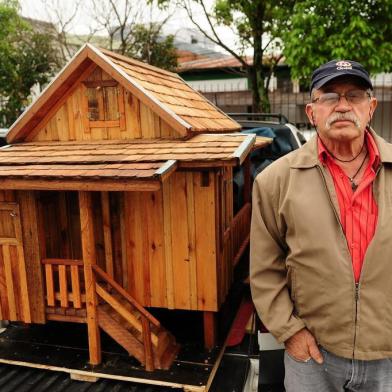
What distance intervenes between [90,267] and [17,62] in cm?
1736

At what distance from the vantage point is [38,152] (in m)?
5.31

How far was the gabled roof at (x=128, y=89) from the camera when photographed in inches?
207

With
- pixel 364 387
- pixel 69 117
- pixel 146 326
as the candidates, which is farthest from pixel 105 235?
pixel 364 387

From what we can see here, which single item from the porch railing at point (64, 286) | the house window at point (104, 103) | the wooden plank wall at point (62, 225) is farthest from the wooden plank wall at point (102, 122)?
the porch railing at point (64, 286)

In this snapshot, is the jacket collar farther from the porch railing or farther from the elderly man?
the porch railing

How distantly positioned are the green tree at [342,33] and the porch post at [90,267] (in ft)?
24.7

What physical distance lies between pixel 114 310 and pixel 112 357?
55 centimetres

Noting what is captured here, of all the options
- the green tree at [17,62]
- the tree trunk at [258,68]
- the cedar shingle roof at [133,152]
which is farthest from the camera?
the green tree at [17,62]

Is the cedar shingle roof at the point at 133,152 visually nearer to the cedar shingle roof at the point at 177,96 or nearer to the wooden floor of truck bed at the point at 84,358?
the cedar shingle roof at the point at 177,96

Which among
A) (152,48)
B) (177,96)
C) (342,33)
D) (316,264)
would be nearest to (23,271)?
(177,96)

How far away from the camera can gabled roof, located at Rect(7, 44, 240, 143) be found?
5262mm

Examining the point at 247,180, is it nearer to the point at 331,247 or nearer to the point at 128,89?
the point at 128,89

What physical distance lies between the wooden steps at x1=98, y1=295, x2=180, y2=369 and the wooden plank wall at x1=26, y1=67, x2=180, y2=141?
2.13 m

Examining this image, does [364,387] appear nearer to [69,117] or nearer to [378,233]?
[378,233]
